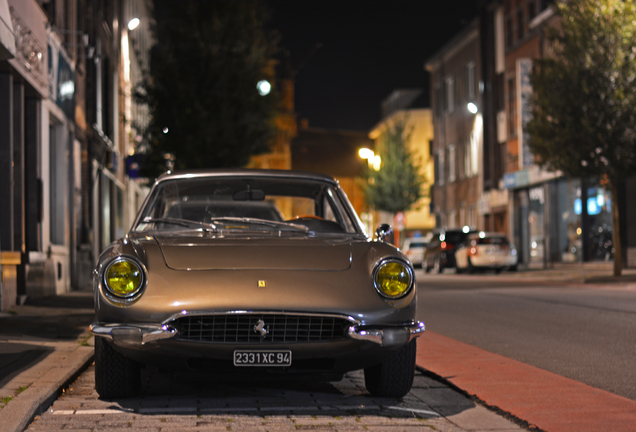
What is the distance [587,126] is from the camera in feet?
77.2

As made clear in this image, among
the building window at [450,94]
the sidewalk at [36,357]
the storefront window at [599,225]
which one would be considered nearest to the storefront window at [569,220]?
the storefront window at [599,225]

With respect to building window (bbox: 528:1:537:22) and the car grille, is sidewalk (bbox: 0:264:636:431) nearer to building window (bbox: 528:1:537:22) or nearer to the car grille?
the car grille

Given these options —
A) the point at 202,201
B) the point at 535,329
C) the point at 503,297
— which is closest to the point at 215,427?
the point at 202,201

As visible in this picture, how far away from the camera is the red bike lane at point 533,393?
523cm

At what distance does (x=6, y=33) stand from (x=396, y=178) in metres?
46.6

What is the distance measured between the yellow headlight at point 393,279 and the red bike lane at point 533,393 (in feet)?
3.07

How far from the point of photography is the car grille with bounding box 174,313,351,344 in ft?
17.6

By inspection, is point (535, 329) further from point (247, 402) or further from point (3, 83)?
point (3, 83)

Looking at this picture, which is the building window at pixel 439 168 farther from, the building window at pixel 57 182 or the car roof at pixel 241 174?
the car roof at pixel 241 174

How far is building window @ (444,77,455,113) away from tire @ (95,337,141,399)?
1878 inches

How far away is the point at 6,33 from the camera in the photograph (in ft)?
42.2

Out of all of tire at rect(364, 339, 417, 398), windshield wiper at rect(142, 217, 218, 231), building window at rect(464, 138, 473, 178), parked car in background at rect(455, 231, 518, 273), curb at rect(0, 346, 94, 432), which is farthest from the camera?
building window at rect(464, 138, 473, 178)

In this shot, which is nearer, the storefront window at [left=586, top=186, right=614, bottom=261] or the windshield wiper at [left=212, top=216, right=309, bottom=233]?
the windshield wiper at [left=212, top=216, right=309, bottom=233]

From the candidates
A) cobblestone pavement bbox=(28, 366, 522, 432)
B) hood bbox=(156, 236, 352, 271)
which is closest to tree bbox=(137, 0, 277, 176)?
cobblestone pavement bbox=(28, 366, 522, 432)
